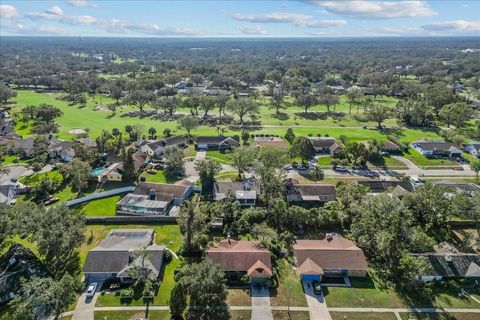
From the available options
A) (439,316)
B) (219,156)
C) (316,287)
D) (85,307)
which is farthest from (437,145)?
(85,307)

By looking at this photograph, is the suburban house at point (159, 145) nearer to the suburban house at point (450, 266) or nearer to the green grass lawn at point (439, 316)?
the suburban house at point (450, 266)

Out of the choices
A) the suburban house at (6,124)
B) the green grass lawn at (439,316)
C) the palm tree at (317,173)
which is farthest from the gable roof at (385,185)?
the suburban house at (6,124)

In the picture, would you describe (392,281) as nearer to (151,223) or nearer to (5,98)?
(151,223)

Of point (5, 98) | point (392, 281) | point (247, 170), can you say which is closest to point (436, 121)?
point (247, 170)

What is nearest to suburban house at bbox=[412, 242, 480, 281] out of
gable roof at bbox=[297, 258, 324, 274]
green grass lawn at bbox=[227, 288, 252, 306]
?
gable roof at bbox=[297, 258, 324, 274]

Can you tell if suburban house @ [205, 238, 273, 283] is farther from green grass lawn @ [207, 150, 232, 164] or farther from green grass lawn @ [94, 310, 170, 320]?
green grass lawn @ [207, 150, 232, 164]
